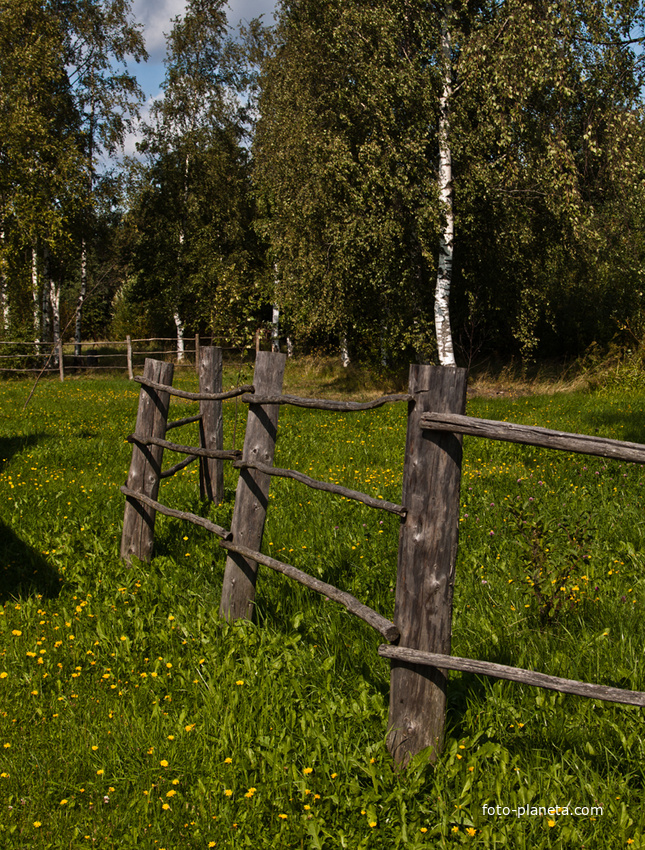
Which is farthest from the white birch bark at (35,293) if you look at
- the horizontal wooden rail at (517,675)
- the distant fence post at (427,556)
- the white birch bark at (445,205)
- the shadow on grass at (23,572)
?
the horizontal wooden rail at (517,675)

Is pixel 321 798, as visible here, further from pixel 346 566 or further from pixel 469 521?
pixel 469 521

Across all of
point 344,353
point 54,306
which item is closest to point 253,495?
point 344,353

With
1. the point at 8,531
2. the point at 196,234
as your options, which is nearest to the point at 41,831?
the point at 8,531

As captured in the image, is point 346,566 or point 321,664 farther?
point 346,566

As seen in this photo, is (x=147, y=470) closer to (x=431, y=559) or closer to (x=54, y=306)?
(x=431, y=559)

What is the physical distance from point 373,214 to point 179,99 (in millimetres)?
16728

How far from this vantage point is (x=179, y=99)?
2666 cm

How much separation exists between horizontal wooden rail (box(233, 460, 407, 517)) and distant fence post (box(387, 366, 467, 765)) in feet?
0.26

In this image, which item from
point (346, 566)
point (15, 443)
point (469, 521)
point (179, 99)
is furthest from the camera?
point (179, 99)

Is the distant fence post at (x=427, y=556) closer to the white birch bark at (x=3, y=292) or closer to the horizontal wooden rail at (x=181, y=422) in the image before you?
the horizontal wooden rail at (x=181, y=422)

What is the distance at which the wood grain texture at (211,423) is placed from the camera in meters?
5.72

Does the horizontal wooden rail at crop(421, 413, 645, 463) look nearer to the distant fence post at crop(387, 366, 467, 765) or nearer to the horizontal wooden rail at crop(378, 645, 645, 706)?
the distant fence post at crop(387, 366, 467, 765)

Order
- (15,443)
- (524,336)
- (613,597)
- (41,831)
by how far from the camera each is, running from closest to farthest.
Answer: (41,831), (613,597), (15,443), (524,336)

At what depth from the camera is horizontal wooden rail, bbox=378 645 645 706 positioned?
2.18m
